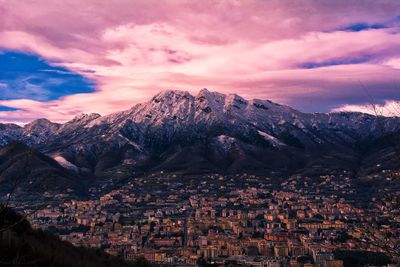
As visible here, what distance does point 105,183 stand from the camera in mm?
99750

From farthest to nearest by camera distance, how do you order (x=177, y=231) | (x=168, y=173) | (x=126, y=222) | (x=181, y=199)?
(x=168, y=173) → (x=181, y=199) → (x=126, y=222) → (x=177, y=231)

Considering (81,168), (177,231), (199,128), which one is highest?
(199,128)

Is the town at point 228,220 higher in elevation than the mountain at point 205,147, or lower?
lower

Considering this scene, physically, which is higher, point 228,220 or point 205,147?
point 205,147

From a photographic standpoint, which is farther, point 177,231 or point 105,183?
point 105,183

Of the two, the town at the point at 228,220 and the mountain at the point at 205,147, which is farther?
the mountain at the point at 205,147

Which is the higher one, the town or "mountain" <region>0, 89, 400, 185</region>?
"mountain" <region>0, 89, 400, 185</region>

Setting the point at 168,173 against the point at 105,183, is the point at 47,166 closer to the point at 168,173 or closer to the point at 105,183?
the point at 105,183

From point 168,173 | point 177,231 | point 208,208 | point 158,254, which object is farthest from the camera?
point 168,173

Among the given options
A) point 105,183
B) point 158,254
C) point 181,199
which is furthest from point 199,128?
point 158,254

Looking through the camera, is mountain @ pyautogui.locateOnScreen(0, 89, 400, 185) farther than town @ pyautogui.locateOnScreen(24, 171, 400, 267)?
Yes

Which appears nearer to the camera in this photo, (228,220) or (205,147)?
(228,220)

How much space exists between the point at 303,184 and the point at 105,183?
41.0m

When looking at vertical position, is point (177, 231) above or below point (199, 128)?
below
